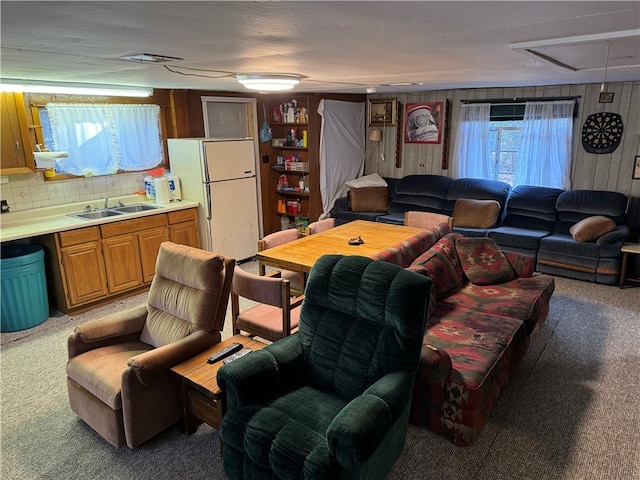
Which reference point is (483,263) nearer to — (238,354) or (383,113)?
(238,354)

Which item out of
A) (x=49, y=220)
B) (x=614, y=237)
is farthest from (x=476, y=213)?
(x=49, y=220)

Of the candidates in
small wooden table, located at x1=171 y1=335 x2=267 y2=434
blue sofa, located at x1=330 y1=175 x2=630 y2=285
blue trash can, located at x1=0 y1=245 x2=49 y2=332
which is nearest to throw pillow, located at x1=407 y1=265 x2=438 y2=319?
small wooden table, located at x1=171 y1=335 x2=267 y2=434

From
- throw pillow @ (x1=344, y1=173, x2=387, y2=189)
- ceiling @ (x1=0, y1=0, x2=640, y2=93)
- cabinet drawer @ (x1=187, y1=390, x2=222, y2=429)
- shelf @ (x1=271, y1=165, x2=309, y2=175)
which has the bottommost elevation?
cabinet drawer @ (x1=187, y1=390, x2=222, y2=429)

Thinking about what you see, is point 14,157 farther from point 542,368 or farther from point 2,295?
point 542,368

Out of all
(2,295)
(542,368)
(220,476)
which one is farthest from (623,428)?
(2,295)

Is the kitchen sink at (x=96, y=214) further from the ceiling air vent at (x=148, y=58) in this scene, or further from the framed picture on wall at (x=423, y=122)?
the framed picture on wall at (x=423, y=122)

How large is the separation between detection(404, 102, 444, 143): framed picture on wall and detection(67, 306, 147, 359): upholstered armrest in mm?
4941

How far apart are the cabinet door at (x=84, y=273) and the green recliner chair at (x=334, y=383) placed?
8.55ft

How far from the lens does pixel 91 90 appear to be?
4184 mm

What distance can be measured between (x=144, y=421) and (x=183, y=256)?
983 mm

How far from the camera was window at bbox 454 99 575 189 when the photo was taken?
551 centimetres

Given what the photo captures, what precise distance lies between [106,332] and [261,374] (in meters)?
1.19

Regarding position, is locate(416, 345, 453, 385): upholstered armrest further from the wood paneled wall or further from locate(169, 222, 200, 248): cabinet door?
the wood paneled wall

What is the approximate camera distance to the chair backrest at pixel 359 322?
218 centimetres
